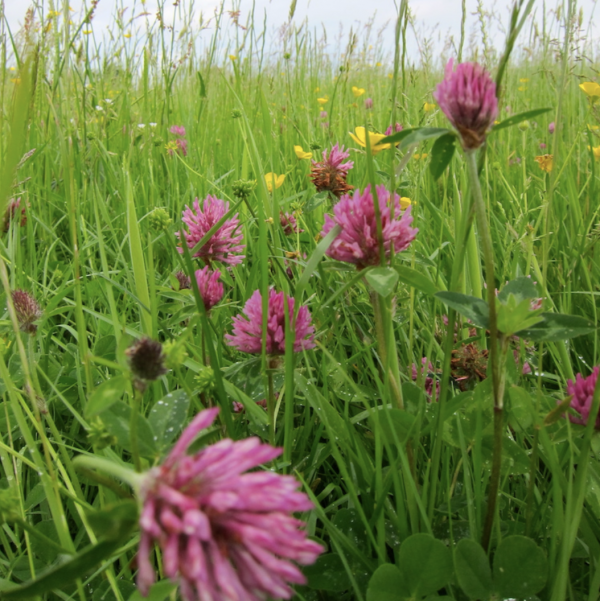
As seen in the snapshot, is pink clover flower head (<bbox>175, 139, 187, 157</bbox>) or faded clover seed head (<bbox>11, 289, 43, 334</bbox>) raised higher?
pink clover flower head (<bbox>175, 139, 187, 157</bbox>)

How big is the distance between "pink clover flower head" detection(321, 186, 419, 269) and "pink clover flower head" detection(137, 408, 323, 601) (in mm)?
460

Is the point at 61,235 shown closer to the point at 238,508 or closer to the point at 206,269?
the point at 206,269

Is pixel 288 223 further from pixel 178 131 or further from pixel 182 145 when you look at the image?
pixel 178 131

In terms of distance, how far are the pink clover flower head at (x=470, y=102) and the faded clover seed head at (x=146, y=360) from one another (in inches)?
14.2

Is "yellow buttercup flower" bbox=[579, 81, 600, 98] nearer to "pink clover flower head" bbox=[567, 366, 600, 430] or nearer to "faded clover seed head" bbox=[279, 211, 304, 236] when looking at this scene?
"faded clover seed head" bbox=[279, 211, 304, 236]

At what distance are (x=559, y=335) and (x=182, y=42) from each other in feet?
7.91

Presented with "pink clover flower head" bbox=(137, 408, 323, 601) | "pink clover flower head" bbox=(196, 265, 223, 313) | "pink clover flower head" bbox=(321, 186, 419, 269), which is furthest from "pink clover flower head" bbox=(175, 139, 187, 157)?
"pink clover flower head" bbox=(137, 408, 323, 601)

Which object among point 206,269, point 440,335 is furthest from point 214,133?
point 440,335

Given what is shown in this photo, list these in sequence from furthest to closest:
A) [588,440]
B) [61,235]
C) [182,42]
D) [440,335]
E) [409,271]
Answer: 1. [182,42]
2. [61,235]
3. [440,335]
4. [409,271]
5. [588,440]

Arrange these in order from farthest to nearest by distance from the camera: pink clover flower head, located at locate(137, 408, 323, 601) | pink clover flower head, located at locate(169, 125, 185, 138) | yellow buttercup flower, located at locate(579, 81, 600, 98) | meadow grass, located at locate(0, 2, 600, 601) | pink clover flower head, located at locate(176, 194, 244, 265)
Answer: pink clover flower head, located at locate(169, 125, 185, 138) < yellow buttercup flower, located at locate(579, 81, 600, 98) < pink clover flower head, located at locate(176, 194, 244, 265) < meadow grass, located at locate(0, 2, 600, 601) < pink clover flower head, located at locate(137, 408, 323, 601)

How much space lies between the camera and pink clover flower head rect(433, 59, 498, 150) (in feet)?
1.65

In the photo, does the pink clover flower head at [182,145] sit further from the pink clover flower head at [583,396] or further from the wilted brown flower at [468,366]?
the pink clover flower head at [583,396]

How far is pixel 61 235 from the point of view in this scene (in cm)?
173

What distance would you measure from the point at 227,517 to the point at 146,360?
0.61 ft
